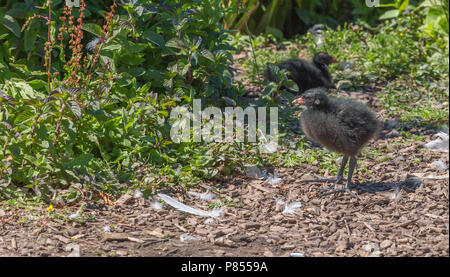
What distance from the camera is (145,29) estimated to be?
224 inches

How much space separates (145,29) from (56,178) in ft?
5.53

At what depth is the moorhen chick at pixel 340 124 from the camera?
4922 millimetres

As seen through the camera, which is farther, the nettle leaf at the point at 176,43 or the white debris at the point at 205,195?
the nettle leaf at the point at 176,43

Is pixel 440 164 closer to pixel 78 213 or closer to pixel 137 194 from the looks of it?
pixel 137 194

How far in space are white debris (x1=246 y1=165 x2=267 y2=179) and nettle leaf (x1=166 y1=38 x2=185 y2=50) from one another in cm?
119

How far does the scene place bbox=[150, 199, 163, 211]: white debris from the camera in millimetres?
4613

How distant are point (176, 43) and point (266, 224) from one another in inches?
73.8

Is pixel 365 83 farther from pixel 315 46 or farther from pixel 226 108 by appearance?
pixel 226 108

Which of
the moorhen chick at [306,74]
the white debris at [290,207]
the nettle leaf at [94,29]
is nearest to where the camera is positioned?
the white debris at [290,207]

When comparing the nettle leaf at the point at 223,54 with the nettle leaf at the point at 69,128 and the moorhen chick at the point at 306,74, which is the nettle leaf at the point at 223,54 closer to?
the moorhen chick at the point at 306,74

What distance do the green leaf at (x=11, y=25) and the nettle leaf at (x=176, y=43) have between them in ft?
3.95

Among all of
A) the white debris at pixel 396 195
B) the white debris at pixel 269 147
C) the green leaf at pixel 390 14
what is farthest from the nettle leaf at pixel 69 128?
the green leaf at pixel 390 14

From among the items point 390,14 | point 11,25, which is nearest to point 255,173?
point 11,25

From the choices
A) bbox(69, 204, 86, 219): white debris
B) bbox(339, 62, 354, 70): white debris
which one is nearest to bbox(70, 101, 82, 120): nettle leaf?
bbox(69, 204, 86, 219): white debris
